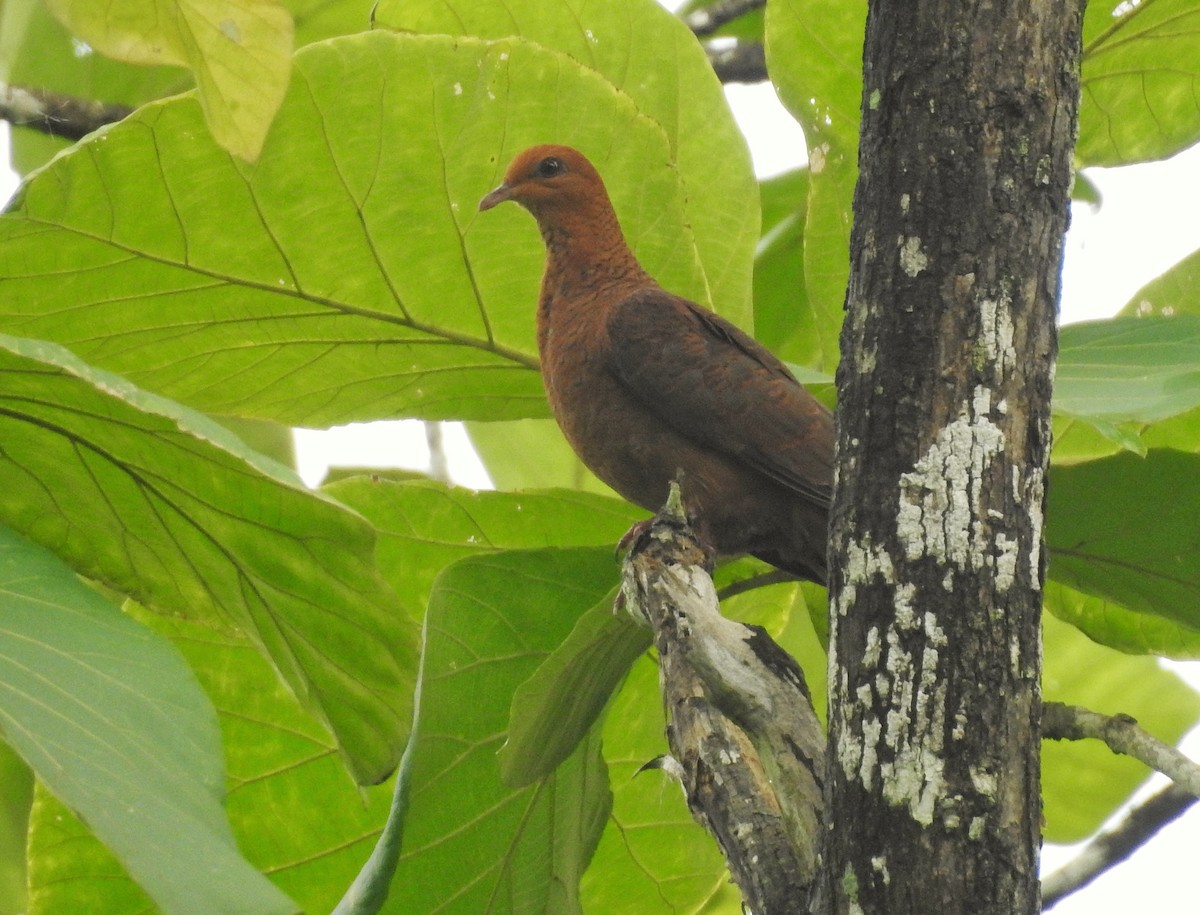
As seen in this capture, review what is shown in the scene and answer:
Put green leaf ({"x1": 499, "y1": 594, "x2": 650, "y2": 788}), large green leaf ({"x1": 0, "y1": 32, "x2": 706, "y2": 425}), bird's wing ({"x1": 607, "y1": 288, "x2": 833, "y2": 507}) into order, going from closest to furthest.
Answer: green leaf ({"x1": 499, "y1": 594, "x2": 650, "y2": 788}) < large green leaf ({"x1": 0, "y1": 32, "x2": 706, "y2": 425}) < bird's wing ({"x1": 607, "y1": 288, "x2": 833, "y2": 507})

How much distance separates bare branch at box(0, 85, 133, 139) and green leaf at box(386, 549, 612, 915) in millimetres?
1295

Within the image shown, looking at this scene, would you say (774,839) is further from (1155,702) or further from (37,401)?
(1155,702)

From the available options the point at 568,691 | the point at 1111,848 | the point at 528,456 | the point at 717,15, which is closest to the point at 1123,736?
the point at 568,691

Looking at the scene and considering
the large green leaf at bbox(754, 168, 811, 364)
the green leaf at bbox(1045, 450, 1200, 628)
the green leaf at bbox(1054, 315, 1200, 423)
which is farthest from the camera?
the large green leaf at bbox(754, 168, 811, 364)

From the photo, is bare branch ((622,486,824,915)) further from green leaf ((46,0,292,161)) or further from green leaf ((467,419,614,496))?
green leaf ((467,419,614,496))

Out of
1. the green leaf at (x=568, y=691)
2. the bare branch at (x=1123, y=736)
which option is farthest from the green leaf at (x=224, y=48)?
the bare branch at (x=1123, y=736)

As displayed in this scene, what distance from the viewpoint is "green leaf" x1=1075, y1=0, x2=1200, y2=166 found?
2.49 metres

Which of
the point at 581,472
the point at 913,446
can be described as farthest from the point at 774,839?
the point at 581,472

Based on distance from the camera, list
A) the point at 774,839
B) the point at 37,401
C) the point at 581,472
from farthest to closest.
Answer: the point at 581,472
the point at 37,401
the point at 774,839

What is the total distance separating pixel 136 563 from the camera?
212 centimetres

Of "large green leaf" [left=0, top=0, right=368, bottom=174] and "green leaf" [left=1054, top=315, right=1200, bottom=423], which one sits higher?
"large green leaf" [left=0, top=0, right=368, bottom=174]

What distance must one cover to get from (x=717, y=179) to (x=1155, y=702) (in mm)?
1320

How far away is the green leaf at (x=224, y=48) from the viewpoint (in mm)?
1515

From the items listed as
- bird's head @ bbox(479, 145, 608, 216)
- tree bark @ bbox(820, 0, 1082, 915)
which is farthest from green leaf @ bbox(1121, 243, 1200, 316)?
tree bark @ bbox(820, 0, 1082, 915)
